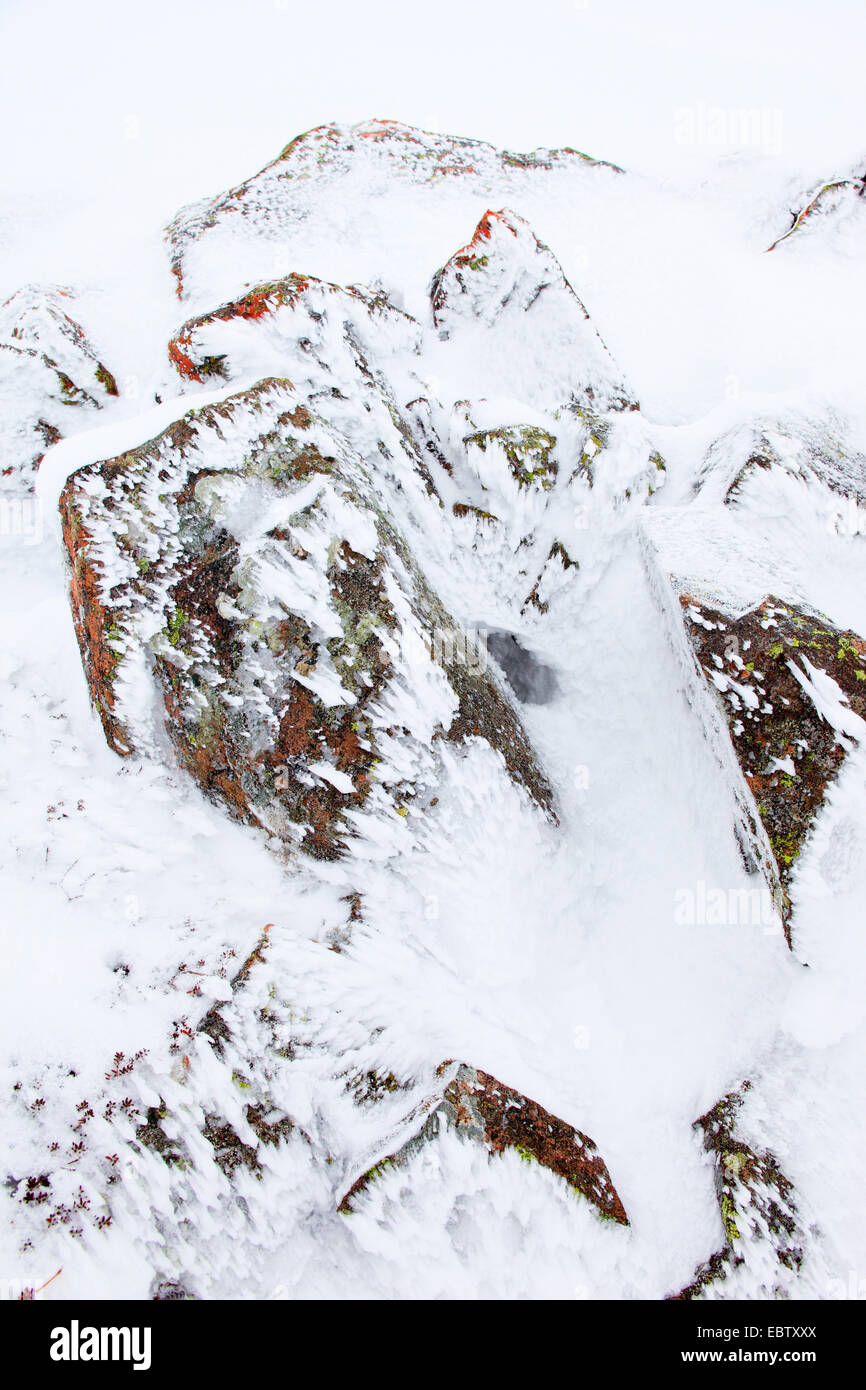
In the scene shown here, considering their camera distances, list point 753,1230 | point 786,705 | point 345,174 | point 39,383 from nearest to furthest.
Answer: point 753,1230 < point 786,705 < point 39,383 < point 345,174

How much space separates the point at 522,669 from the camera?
12250mm

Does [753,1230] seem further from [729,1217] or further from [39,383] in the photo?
[39,383]

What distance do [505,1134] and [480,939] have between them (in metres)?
2.18

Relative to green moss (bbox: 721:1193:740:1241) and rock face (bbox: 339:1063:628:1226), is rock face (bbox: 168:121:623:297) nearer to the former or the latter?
rock face (bbox: 339:1063:628:1226)

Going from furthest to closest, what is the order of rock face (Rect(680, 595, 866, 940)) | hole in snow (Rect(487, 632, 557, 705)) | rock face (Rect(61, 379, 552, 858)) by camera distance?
1. hole in snow (Rect(487, 632, 557, 705))
2. rock face (Rect(61, 379, 552, 858))
3. rock face (Rect(680, 595, 866, 940))

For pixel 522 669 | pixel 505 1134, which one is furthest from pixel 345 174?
pixel 505 1134

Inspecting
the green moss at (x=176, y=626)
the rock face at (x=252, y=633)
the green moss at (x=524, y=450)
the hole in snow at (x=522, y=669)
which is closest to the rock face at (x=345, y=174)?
the green moss at (x=524, y=450)

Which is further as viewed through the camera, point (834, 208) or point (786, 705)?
point (834, 208)

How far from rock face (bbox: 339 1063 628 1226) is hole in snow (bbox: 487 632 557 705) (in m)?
6.88

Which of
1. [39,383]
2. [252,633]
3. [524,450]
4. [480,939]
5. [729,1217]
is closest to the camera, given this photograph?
[729,1217]

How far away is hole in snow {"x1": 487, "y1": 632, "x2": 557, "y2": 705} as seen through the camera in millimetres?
11844

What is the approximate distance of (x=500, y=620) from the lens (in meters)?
11.3

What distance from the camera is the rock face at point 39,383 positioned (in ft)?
49.2

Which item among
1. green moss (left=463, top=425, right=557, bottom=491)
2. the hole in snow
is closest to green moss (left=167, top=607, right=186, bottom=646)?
the hole in snow
